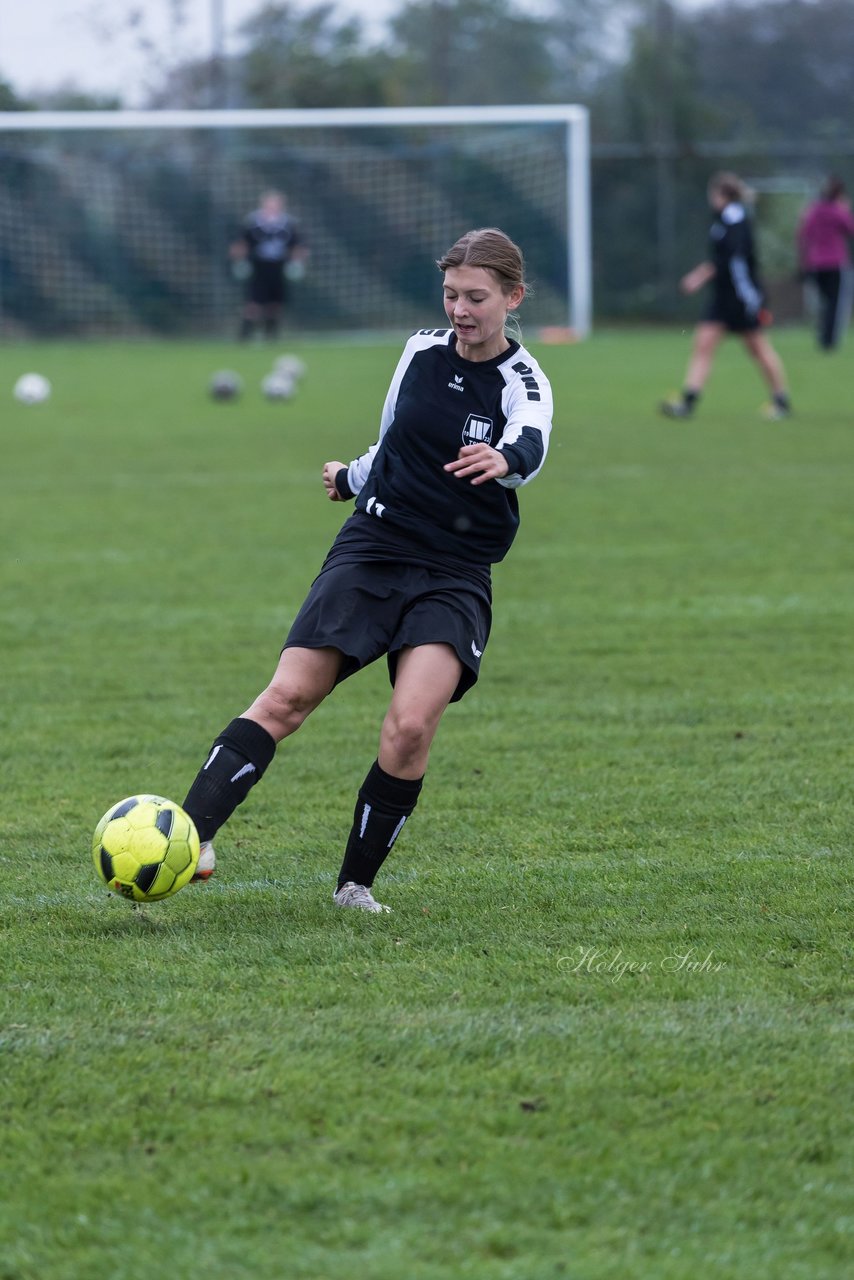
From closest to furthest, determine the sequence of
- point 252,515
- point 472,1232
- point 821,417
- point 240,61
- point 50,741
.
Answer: point 472,1232 < point 50,741 < point 252,515 < point 821,417 < point 240,61

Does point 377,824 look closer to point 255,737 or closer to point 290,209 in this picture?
point 255,737

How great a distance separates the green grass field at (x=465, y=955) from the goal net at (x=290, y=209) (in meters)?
20.0

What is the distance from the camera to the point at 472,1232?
2533mm

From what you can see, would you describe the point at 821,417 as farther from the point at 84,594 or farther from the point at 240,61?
the point at 240,61

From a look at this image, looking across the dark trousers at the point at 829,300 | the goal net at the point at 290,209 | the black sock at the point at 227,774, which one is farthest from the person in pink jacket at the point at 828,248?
the black sock at the point at 227,774

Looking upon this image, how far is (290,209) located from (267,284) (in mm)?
2853

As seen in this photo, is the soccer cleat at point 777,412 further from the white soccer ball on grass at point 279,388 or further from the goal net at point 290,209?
the goal net at point 290,209

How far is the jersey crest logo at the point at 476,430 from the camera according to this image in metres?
4.21

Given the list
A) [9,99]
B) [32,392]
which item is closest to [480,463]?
[32,392]

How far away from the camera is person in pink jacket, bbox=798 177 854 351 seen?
2381 centimetres

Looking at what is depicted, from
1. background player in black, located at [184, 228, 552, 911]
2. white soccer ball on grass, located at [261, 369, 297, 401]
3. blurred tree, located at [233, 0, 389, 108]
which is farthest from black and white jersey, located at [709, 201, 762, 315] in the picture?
blurred tree, located at [233, 0, 389, 108]

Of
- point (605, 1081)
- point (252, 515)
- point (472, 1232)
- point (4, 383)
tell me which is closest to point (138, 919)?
point (605, 1081)

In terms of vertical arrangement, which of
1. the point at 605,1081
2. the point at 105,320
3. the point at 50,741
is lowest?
the point at 105,320

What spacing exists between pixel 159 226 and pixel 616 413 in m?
14.4
